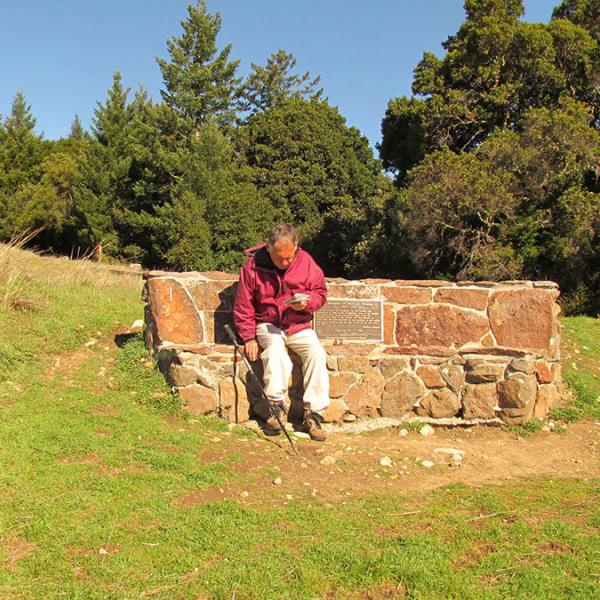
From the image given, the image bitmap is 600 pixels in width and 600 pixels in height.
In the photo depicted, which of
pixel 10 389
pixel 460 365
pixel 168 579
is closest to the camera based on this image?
pixel 168 579

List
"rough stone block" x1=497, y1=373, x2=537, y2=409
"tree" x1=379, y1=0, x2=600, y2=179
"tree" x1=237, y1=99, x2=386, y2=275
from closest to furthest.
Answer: "rough stone block" x1=497, y1=373, x2=537, y2=409 → "tree" x1=379, y1=0, x2=600, y2=179 → "tree" x1=237, y1=99, x2=386, y2=275

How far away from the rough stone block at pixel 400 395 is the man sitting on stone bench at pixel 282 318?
777mm

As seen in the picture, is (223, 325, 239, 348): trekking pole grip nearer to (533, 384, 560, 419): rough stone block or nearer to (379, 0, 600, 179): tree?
(533, 384, 560, 419): rough stone block

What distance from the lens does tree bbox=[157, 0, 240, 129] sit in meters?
→ 27.2

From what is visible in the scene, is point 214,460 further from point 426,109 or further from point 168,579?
point 426,109

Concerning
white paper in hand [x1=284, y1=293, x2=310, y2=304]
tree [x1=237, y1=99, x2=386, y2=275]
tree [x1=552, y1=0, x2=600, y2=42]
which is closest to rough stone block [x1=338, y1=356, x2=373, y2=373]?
white paper in hand [x1=284, y1=293, x2=310, y2=304]

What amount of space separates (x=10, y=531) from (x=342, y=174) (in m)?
25.3

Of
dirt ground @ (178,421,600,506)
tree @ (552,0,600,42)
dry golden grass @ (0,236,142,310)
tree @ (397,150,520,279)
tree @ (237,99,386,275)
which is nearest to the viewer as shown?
dirt ground @ (178,421,600,506)

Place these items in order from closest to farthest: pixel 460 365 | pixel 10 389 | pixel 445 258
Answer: pixel 10 389, pixel 460 365, pixel 445 258

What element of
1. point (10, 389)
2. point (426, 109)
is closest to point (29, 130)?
point (426, 109)

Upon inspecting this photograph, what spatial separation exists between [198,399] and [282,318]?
94cm

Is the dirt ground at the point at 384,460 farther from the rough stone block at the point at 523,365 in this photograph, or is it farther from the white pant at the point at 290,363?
the rough stone block at the point at 523,365

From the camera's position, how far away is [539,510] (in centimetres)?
343

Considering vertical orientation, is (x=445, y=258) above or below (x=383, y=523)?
above
